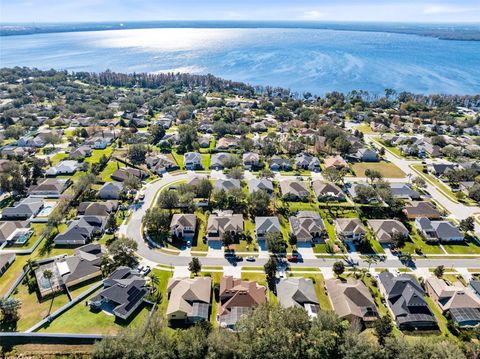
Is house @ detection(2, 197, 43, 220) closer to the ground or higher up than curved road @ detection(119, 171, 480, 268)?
higher up

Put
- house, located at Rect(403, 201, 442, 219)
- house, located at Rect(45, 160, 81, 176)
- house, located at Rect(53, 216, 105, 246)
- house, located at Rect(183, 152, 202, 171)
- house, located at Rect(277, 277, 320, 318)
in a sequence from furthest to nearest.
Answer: house, located at Rect(183, 152, 202, 171)
house, located at Rect(45, 160, 81, 176)
house, located at Rect(403, 201, 442, 219)
house, located at Rect(53, 216, 105, 246)
house, located at Rect(277, 277, 320, 318)

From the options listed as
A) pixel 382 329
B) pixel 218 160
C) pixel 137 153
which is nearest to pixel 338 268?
pixel 382 329

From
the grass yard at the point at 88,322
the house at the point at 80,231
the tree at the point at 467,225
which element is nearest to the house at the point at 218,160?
the house at the point at 80,231

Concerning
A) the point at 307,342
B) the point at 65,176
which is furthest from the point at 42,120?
the point at 307,342

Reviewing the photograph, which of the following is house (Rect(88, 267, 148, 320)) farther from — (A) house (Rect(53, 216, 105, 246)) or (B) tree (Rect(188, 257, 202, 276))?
(A) house (Rect(53, 216, 105, 246))

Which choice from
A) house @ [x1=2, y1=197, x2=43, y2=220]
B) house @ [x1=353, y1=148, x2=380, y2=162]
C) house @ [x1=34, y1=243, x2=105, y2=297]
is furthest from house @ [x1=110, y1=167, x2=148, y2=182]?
house @ [x1=353, y1=148, x2=380, y2=162]

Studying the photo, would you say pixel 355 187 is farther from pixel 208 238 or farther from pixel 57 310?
pixel 57 310
